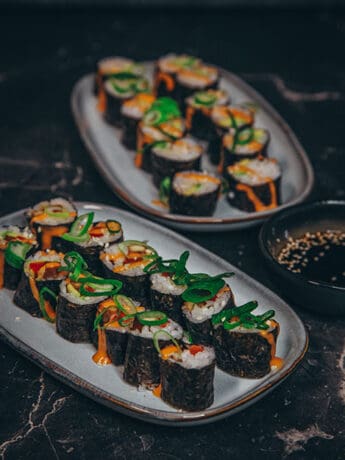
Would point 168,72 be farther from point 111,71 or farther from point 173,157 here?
point 173,157

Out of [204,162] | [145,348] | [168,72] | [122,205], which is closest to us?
[145,348]


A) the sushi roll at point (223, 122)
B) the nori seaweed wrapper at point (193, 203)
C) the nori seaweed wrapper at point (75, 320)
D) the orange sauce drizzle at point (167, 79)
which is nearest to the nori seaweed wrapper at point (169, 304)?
the nori seaweed wrapper at point (75, 320)

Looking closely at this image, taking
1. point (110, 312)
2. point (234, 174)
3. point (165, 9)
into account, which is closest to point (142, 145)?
point (234, 174)

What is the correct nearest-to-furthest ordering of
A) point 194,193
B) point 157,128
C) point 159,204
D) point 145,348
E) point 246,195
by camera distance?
point 145,348
point 194,193
point 246,195
point 159,204
point 157,128

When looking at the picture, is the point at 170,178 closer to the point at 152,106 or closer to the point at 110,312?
the point at 152,106

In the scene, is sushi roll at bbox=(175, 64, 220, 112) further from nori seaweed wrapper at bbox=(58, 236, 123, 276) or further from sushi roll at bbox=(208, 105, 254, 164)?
nori seaweed wrapper at bbox=(58, 236, 123, 276)

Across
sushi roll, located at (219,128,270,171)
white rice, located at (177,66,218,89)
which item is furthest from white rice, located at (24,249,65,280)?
white rice, located at (177,66,218,89)

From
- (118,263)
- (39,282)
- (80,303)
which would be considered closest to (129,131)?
(118,263)
